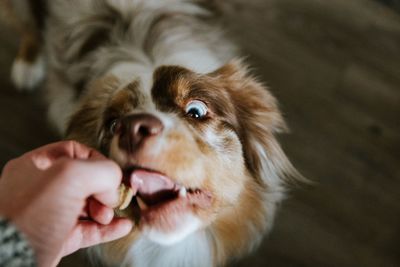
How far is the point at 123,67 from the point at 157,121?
0.45m

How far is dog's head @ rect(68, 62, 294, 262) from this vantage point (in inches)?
45.4

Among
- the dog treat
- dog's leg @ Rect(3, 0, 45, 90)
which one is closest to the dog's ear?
the dog treat

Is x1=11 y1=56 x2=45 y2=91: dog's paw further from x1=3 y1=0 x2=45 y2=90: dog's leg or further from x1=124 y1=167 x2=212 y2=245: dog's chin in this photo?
x1=124 y1=167 x2=212 y2=245: dog's chin

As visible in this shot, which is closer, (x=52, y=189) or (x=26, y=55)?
(x=52, y=189)

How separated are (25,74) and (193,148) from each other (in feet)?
4.39

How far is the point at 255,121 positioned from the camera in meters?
1.49

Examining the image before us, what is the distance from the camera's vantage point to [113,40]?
1.64 meters

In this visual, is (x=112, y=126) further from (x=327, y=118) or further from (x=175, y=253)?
(x=327, y=118)

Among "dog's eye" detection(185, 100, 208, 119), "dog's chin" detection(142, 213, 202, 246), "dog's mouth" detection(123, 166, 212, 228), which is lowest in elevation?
"dog's chin" detection(142, 213, 202, 246)

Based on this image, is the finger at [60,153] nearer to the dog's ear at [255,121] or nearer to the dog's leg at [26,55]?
the dog's ear at [255,121]

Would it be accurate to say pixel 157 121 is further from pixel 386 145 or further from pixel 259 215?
pixel 386 145

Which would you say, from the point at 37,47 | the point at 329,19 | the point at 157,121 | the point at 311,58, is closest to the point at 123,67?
the point at 157,121

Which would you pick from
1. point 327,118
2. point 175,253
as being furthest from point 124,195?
point 327,118

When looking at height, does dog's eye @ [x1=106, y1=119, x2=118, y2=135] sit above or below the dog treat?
above
